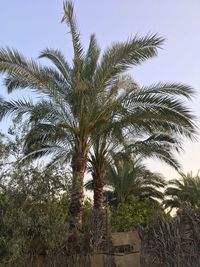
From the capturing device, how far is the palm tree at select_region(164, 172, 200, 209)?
119ft

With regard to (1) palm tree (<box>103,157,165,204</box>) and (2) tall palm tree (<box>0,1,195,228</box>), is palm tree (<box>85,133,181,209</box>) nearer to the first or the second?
(2) tall palm tree (<box>0,1,195,228</box>)

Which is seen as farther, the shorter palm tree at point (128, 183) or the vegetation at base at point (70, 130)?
the shorter palm tree at point (128, 183)

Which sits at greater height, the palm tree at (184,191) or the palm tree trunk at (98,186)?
the palm tree at (184,191)

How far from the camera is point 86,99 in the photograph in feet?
49.1

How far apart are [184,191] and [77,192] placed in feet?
80.2

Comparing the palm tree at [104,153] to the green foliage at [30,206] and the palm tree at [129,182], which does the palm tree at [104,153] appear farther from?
the palm tree at [129,182]

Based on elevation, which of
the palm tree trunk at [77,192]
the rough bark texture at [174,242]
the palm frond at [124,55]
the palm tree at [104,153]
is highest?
the palm frond at [124,55]

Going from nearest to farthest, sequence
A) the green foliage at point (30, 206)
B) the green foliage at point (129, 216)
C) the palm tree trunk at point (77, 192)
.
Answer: the green foliage at point (30, 206) → the palm tree trunk at point (77, 192) → the green foliage at point (129, 216)

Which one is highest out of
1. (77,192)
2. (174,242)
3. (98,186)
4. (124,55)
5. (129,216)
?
(124,55)

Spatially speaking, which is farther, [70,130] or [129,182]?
[129,182]

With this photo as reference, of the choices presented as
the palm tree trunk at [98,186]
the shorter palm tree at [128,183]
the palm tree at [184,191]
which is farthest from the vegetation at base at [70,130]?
the palm tree at [184,191]

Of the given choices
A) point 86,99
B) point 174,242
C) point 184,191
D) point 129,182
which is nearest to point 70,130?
point 86,99

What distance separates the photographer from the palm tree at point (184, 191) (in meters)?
36.2

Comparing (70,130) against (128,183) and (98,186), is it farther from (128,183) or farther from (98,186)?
(128,183)
